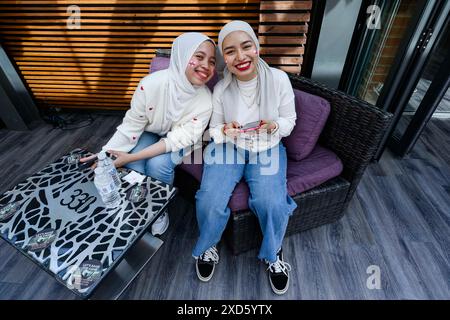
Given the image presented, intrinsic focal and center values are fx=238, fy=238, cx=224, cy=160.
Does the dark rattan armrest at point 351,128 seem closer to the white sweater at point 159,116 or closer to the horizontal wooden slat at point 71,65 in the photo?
the white sweater at point 159,116

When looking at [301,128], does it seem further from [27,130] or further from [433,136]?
[27,130]

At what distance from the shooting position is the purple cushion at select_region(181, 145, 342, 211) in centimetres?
138

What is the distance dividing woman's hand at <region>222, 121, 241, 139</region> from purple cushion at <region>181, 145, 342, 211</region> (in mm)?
291

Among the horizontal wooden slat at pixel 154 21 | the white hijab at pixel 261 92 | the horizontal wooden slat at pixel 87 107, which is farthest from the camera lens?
the horizontal wooden slat at pixel 87 107

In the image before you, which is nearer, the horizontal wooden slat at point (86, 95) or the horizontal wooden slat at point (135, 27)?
the horizontal wooden slat at point (135, 27)

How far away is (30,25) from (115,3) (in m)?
1.06

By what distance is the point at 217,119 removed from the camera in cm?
158

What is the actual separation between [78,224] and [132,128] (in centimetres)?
71

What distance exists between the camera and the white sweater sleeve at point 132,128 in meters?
1.56

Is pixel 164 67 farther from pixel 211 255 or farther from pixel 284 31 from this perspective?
pixel 211 255

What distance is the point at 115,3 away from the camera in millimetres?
2348

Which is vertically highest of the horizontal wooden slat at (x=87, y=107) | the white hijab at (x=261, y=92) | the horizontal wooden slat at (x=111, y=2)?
the horizontal wooden slat at (x=111, y=2)

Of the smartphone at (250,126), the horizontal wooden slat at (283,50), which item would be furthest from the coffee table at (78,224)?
the horizontal wooden slat at (283,50)
